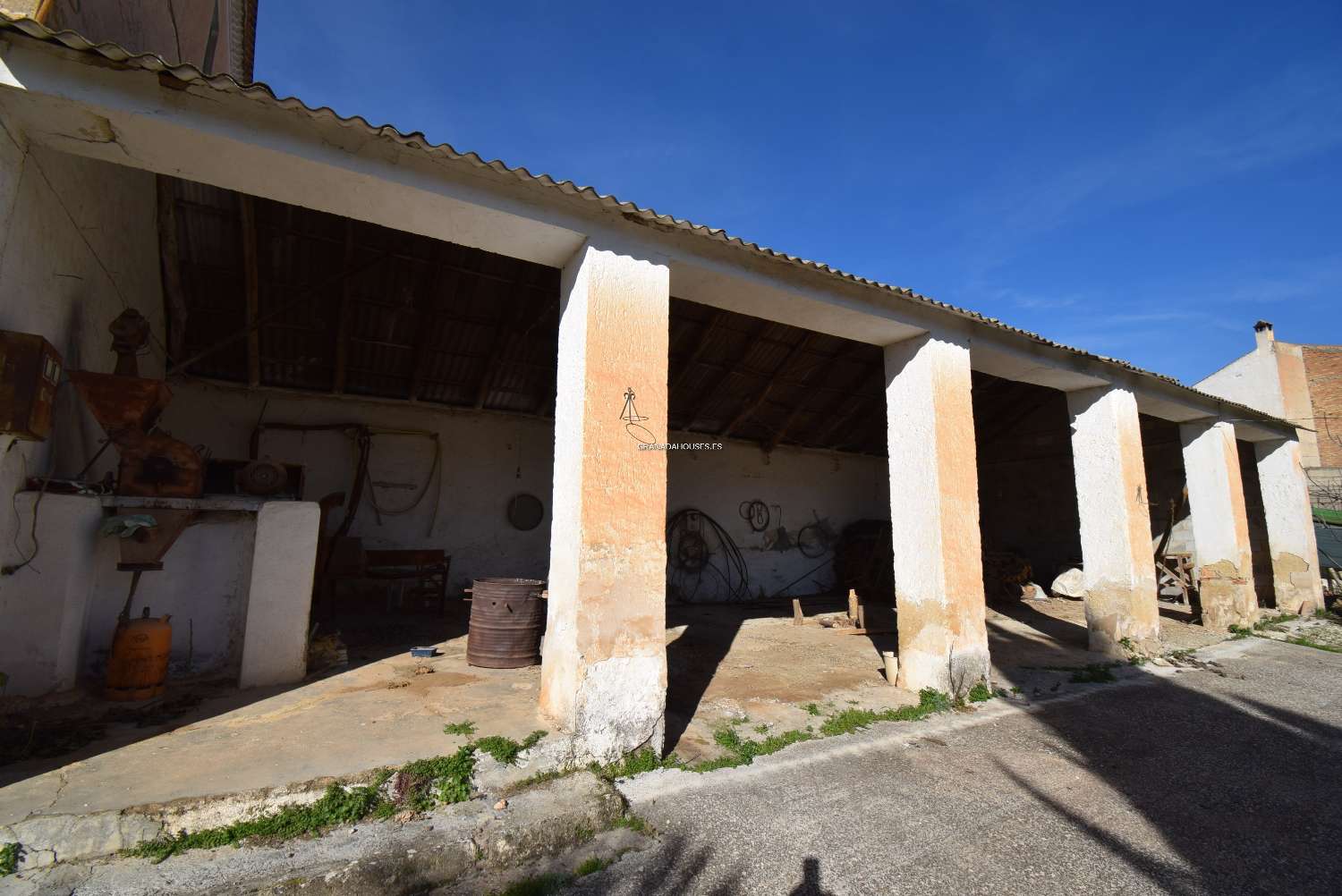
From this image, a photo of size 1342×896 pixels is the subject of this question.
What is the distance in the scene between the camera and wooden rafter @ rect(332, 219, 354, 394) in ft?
21.4

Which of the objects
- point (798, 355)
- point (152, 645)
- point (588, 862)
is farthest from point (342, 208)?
point (798, 355)

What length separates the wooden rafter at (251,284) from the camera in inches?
235

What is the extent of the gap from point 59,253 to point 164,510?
1899 millimetres

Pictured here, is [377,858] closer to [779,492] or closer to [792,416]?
[792,416]

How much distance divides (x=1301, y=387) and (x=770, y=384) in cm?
2088

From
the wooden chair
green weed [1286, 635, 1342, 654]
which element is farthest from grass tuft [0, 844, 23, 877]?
green weed [1286, 635, 1342, 654]

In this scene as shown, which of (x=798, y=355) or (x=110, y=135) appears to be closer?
(x=110, y=135)

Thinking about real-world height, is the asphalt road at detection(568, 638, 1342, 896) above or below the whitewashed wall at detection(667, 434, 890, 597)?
below

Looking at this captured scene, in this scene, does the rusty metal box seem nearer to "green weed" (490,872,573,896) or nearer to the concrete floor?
the concrete floor

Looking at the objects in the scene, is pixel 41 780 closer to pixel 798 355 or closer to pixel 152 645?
pixel 152 645

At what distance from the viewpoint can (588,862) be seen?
2883 millimetres

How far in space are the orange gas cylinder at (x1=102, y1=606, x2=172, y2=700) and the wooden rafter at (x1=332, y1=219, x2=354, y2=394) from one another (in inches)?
163

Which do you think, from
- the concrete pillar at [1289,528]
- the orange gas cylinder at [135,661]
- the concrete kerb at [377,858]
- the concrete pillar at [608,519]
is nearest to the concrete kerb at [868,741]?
the concrete pillar at [608,519]

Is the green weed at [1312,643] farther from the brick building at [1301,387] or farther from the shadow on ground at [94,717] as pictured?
the brick building at [1301,387]
